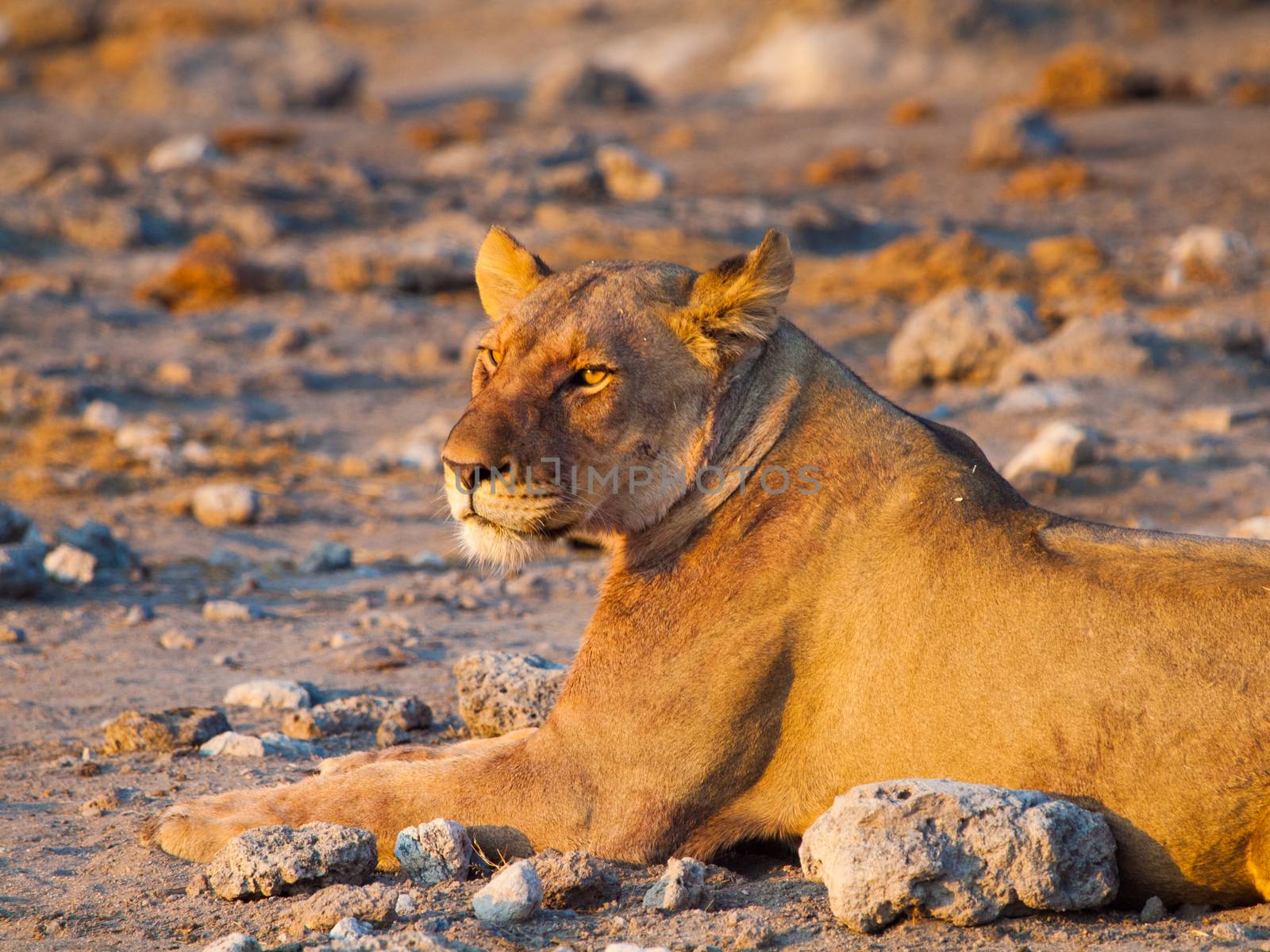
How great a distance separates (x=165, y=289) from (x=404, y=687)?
11.3 metres

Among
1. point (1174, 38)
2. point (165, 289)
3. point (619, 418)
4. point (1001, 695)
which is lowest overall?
point (1001, 695)

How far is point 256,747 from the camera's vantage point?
610cm

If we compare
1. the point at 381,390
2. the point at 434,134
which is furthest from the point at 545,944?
the point at 434,134

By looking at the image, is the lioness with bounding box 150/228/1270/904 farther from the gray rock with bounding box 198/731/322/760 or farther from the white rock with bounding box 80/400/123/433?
the white rock with bounding box 80/400/123/433

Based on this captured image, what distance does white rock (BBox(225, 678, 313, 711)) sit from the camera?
6.72m

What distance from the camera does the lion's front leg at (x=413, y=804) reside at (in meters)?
4.89

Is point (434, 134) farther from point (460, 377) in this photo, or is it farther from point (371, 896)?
point (371, 896)

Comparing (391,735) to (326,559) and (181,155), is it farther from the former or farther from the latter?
(181,155)

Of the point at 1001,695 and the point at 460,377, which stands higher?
the point at 460,377

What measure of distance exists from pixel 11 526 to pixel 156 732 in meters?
3.45

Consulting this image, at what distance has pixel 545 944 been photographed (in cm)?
428

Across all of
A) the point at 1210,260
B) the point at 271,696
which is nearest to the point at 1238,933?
the point at 271,696

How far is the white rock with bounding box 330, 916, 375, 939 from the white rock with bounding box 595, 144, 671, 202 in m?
18.8

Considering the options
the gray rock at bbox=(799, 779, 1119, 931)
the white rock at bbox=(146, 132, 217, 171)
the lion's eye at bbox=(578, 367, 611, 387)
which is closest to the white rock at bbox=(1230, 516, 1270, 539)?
the gray rock at bbox=(799, 779, 1119, 931)
